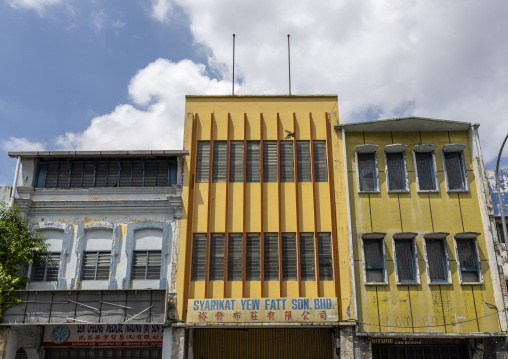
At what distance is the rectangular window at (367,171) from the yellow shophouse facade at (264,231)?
0.90 m

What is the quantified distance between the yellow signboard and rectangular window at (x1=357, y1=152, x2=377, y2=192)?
17.4 feet

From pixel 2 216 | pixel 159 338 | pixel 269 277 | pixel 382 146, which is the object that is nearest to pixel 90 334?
pixel 159 338

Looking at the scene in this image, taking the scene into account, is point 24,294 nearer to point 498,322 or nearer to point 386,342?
point 386,342

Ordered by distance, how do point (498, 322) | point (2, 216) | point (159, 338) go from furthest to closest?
point (159, 338) → point (2, 216) → point (498, 322)

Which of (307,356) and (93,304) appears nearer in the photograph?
(93,304)

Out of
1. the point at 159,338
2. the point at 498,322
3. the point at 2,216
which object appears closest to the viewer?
the point at 498,322

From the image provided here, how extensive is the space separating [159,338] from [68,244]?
585 centimetres

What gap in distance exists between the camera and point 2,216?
1889 cm

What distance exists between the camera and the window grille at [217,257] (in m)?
18.7

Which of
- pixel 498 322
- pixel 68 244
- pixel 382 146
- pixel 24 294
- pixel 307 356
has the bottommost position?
pixel 307 356

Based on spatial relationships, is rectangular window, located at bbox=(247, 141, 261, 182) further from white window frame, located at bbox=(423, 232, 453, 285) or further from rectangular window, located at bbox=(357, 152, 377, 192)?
white window frame, located at bbox=(423, 232, 453, 285)

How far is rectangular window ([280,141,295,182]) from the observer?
20.1 m

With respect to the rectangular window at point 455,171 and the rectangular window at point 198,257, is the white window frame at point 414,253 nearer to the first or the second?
the rectangular window at point 455,171

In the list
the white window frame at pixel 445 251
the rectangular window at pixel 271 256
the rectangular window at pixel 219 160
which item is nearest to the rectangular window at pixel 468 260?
the white window frame at pixel 445 251
